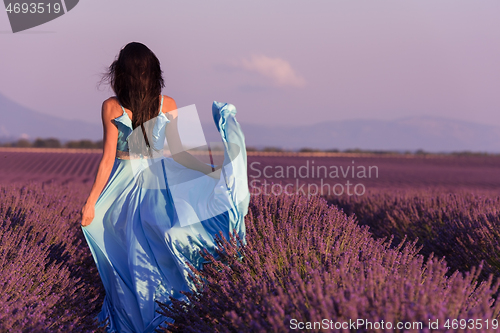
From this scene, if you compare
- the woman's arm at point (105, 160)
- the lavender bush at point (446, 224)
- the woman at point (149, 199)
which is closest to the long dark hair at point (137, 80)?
the woman at point (149, 199)

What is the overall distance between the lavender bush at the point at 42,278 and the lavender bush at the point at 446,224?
8.55ft

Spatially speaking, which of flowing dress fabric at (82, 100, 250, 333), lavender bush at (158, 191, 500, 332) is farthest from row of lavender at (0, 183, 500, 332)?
flowing dress fabric at (82, 100, 250, 333)

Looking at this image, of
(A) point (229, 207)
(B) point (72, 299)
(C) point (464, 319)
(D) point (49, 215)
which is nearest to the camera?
(C) point (464, 319)

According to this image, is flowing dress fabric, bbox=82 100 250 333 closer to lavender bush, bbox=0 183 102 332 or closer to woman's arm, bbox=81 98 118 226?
woman's arm, bbox=81 98 118 226

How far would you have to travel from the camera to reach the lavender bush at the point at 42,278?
6.97ft

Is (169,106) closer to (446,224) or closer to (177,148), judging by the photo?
(177,148)

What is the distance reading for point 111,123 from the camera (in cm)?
255

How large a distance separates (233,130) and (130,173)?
83 centimetres

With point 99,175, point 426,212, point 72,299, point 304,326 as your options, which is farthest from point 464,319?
point 426,212

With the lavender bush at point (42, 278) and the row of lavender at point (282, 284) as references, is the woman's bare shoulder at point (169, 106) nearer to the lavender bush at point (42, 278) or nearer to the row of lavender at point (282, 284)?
the row of lavender at point (282, 284)

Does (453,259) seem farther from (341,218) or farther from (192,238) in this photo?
(192,238)

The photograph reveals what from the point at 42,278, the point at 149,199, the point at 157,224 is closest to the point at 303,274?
the point at 157,224

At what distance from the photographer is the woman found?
2465mm

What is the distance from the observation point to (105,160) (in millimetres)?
2479
